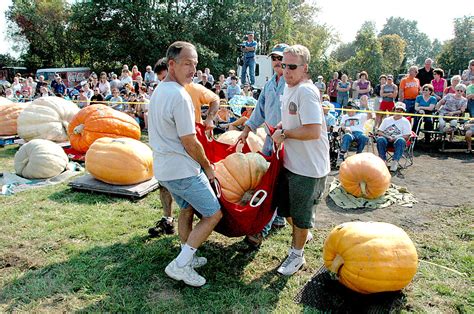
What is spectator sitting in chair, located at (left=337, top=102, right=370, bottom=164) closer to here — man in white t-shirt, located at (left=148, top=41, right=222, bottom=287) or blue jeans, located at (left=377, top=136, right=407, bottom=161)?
blue jeans, located at (left=377, top=136, right=407, bottom=161)

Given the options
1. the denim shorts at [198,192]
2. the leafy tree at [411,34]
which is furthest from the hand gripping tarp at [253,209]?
the leafy tree at [411,34]

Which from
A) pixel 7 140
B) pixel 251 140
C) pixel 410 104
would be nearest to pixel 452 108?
pixel 410 104

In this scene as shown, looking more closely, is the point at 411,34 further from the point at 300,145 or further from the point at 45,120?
the point at 300,145

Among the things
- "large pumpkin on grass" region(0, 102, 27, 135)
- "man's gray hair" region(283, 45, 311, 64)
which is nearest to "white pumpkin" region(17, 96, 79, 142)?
"large pumpkin on grass" region(0, 102, 27, 135)

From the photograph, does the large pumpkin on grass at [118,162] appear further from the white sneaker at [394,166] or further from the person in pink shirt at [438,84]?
the person in pink shirt at [438,84]

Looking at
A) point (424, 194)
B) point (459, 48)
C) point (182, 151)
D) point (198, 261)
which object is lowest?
point (424, 194)

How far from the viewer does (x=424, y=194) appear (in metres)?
5.46

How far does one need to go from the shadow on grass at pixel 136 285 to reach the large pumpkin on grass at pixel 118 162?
1651 mm

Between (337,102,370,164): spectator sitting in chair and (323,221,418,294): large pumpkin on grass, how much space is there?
4.58m

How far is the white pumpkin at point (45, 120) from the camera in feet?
24.8

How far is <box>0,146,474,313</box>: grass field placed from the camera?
2.79 meters

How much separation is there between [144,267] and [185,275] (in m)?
0.52

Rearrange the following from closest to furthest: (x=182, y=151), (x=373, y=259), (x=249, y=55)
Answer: (x=373, y=259) < (x=182, y=151) < (x=249, y=55)

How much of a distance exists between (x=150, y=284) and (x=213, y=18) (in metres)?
26.7
